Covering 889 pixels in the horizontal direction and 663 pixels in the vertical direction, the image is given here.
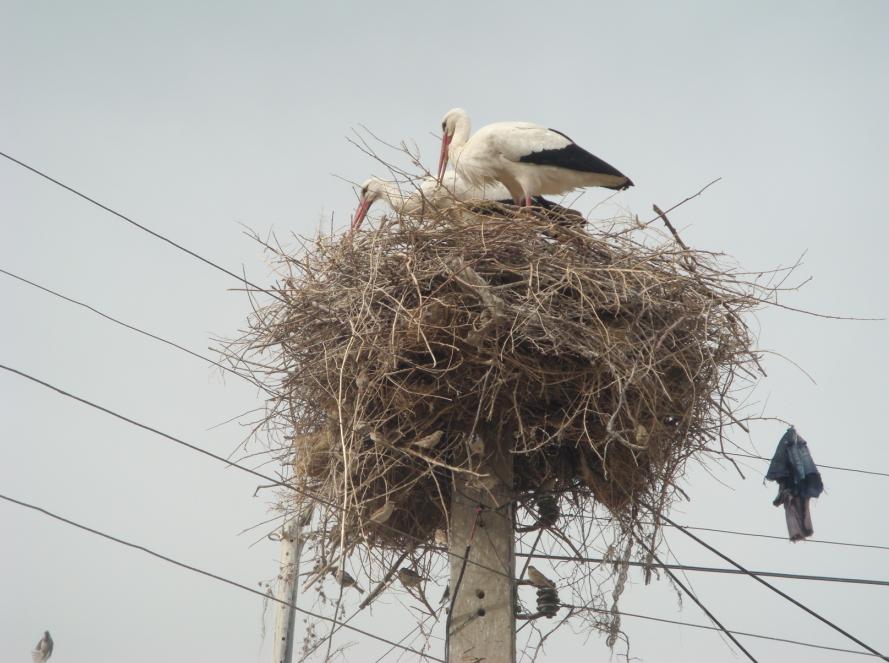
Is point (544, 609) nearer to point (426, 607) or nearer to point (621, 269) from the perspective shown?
point (426, 607)

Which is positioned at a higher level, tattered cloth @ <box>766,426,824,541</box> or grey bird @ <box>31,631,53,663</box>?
tattered cloth @ <box>766,426,824,541</box>

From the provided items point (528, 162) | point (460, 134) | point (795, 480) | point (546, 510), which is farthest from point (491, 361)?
point (460, 134)

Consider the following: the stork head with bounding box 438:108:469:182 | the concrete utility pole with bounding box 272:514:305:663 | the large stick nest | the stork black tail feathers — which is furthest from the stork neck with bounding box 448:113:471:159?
the concrete utility pole with bounding box 272:514:305:663

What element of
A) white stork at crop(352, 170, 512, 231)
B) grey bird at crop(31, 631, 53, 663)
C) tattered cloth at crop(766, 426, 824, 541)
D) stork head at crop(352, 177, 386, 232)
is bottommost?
grey bird at crop(31, 631, 53, 663)

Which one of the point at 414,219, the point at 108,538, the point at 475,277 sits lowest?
the point at 108,538

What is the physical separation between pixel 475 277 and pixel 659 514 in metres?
1.26

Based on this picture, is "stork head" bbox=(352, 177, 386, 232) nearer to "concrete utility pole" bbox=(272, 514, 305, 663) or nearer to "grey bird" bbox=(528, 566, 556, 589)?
"concrete utility pole" bbox=(272, 514, 305, 663)

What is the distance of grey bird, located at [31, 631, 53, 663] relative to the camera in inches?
209

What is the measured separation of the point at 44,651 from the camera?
17.4 ft

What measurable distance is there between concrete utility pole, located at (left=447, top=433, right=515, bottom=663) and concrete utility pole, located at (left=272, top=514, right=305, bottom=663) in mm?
1025

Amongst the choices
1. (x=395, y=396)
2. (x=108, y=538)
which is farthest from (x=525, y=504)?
(x=108, y=538)

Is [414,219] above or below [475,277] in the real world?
above

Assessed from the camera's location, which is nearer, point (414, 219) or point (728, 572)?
point (728, 572)

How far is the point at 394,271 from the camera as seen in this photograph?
4.60 m
